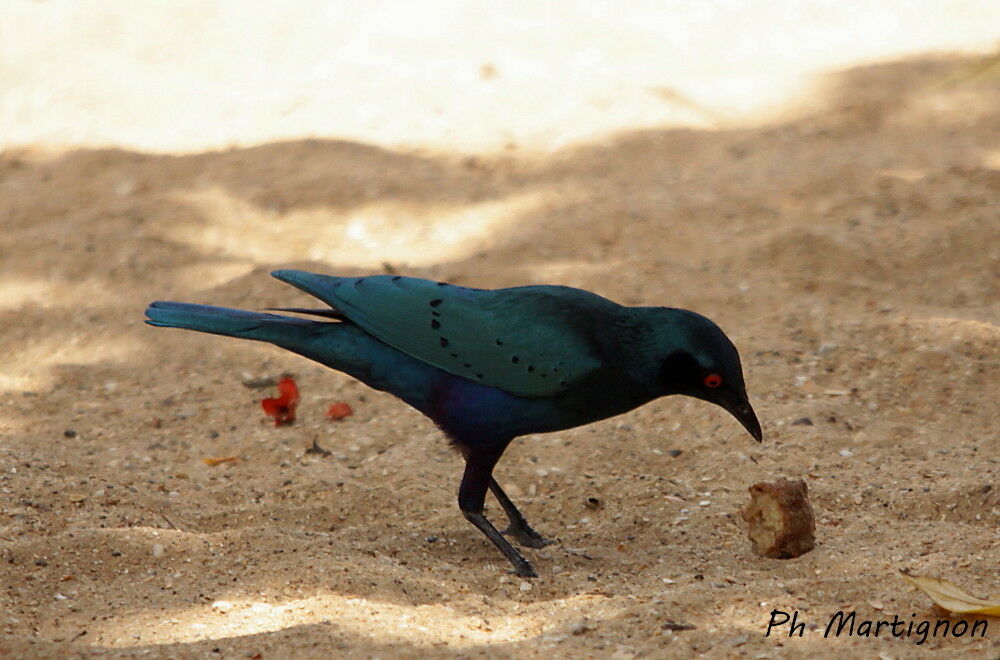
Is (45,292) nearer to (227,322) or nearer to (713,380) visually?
(227,322)

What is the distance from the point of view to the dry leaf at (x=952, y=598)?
3035mm

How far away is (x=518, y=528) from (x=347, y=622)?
3.51ft

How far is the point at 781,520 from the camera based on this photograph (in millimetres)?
3777

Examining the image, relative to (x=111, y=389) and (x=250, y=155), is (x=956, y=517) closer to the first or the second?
(x=111, y=389)

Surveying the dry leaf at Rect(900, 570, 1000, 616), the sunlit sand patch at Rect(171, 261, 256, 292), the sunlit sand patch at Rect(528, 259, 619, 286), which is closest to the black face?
the dry leaf at Rect(900, 570, 1000, 616)

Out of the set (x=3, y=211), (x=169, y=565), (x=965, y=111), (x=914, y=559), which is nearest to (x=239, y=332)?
(x=169, y=565)

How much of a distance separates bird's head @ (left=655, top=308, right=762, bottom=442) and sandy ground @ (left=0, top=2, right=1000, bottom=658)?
560 millimetres

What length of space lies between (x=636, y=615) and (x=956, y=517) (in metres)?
1.37

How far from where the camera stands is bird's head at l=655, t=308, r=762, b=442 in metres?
3.80

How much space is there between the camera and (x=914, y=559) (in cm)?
364

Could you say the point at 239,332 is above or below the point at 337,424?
above

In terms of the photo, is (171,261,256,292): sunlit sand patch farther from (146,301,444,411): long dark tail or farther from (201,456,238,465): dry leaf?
(146,301,444,411): long dark tail

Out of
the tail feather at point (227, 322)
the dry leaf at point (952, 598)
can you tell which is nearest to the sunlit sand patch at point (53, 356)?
the tail feather at point (227, 322)

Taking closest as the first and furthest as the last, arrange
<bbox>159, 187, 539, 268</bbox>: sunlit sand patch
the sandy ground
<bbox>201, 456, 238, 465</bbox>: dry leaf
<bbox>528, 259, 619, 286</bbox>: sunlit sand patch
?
the sandy ground < <bbox>201, 456, 238, 465</bbox>: dry leaf < <bbox>528, 259, 619, 286</bbox>: sunlit sand patch < <bbox>159, 187, 539, 268</bbox>: sunlit sand patch
